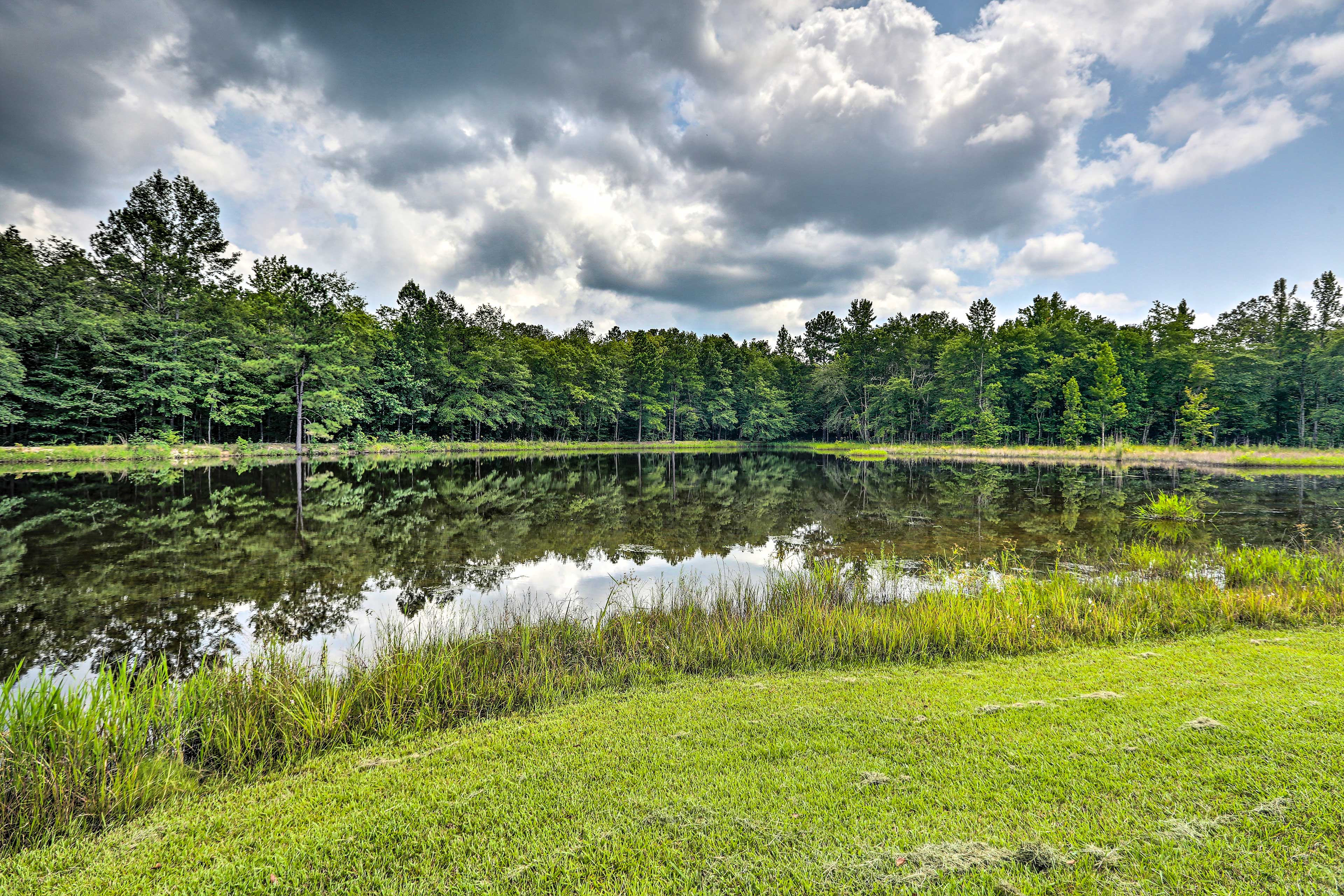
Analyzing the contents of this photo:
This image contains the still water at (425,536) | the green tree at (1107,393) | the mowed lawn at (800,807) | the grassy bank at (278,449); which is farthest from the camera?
the green tree at (1107,393)

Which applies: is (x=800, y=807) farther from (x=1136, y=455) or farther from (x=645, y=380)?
(x=645, y=380)

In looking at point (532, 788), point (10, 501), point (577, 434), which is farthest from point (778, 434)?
point (532, 788)

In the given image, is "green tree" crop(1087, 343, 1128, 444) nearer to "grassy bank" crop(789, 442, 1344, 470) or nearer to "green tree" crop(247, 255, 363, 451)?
"grassy bank" crop(789, 442, 1344, 470)

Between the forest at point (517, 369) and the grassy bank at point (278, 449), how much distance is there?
1624 mm

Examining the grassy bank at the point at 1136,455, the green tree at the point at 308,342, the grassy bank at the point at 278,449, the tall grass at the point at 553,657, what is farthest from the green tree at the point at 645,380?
the tall grass at the point at 553,657

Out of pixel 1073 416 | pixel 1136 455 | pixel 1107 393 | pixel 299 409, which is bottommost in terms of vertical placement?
pixel 1136 455

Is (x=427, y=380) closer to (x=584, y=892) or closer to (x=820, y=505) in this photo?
(x=820, y=505)

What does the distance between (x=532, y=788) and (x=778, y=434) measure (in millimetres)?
72851

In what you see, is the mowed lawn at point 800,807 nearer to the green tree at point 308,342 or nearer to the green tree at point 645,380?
the green tree at point 308,342

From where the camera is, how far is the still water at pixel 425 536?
24.6ft

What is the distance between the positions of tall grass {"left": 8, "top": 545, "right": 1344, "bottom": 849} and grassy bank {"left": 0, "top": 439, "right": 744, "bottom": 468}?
35.4 m

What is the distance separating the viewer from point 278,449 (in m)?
39.8

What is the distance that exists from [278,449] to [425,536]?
117 feet

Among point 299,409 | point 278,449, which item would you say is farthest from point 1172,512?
point 278,449
